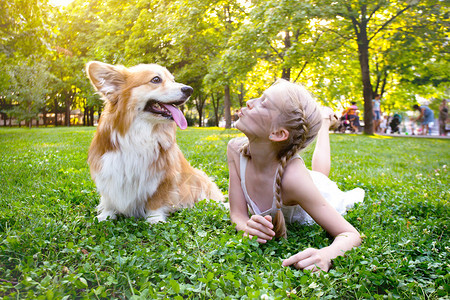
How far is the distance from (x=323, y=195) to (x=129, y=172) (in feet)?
6.21

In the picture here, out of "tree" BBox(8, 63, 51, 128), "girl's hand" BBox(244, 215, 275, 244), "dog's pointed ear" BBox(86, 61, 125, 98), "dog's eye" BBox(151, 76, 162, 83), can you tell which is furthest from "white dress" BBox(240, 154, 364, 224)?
"tree" BBox(8, 63, 51, 128)

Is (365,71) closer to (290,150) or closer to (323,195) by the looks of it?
(323,195)

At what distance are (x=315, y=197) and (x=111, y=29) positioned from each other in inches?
777

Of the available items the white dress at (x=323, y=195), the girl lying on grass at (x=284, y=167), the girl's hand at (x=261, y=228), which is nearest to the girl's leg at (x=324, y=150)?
the white dress at (x=323, y=195)

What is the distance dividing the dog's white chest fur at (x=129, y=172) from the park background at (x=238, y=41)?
4.73 metres

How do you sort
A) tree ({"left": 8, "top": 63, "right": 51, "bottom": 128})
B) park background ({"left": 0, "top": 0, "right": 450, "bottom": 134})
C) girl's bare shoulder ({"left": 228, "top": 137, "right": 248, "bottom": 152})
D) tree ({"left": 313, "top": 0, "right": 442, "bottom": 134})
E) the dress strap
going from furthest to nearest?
1. tree ({"left": 8, "top": 63, "right": 51, "bottom": 128})
2. tree ({"left": 313, "top": 0, "right": 442, "bottom": 134})
3. park background ({"left": 0, "top": 0, "right": 450, "bottom": 134})
4. girl's bare shoulder ({"left": 228, "top": 137, "right": 248, "bottom": 152})
5. the dress strap

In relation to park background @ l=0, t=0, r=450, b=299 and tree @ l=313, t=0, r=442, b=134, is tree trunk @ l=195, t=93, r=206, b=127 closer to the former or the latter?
tree @ l=313, t=0, r=442, b=134

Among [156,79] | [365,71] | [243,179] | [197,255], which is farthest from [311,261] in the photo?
[365,71]

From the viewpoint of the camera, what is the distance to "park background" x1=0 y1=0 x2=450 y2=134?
11.2m

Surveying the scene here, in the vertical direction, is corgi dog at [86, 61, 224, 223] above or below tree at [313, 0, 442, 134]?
below

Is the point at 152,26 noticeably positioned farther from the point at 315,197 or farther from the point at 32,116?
the point at 315,197

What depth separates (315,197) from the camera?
2.49 m

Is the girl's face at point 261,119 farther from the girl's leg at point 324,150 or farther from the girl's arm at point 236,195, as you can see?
the girl's leg at point 324,150

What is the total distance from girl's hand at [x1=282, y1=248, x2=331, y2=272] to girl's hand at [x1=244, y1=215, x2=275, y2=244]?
25cm
